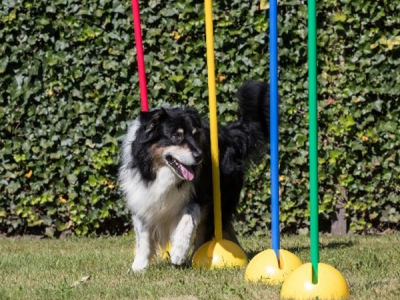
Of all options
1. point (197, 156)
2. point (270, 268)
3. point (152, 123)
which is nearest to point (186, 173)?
point (197, 156)

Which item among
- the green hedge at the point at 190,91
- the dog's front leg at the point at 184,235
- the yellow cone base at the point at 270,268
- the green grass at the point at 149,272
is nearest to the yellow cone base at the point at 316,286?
the green grass at the point at 149,272

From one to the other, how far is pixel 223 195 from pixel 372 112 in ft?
7.24

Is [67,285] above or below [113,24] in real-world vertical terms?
below

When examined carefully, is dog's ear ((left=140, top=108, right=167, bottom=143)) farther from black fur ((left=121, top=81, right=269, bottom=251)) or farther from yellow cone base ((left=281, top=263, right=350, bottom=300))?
yellow cone base ((left=281, top=263, right=350, bottom=300))

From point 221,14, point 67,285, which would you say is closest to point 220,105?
point 221,14

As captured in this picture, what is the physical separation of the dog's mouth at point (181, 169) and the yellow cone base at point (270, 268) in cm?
86

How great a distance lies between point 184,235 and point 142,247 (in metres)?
Result: 0.35

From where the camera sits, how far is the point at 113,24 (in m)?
8.12

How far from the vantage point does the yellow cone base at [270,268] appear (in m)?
5.18

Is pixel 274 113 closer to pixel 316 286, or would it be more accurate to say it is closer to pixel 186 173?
pixel 186 173

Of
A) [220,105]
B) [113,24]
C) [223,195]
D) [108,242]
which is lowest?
[108,242]

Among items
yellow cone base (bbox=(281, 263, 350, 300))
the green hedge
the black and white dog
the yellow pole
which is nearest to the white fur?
the black and white dog

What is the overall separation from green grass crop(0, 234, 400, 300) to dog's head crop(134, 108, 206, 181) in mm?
727

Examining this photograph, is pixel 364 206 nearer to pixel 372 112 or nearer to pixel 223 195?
pixel 372 112
